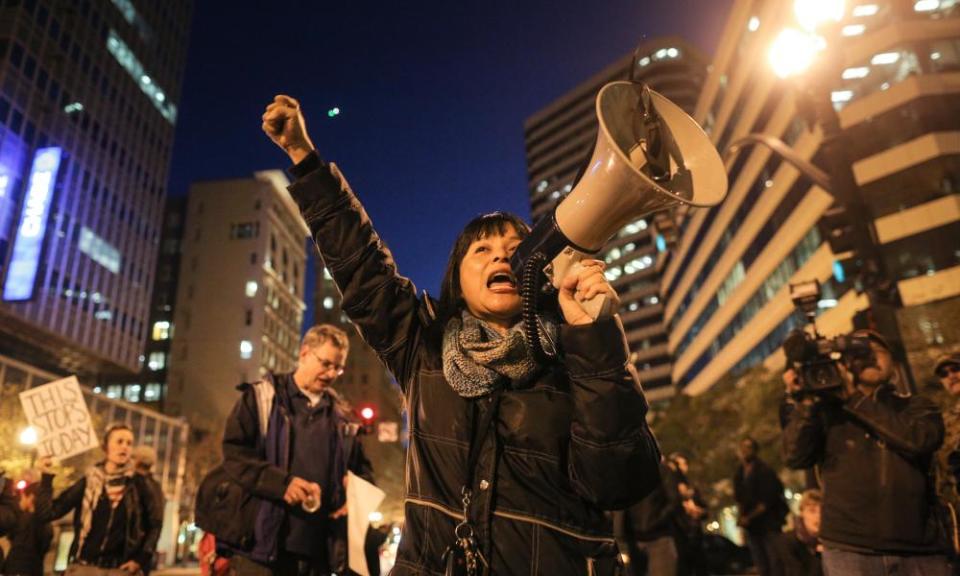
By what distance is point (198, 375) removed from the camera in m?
69.5

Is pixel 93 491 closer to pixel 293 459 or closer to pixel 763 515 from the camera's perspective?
pixel 293 459

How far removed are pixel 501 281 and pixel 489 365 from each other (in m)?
0.35

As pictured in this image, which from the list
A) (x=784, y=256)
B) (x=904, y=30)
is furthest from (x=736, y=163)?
(x=904, y=30)

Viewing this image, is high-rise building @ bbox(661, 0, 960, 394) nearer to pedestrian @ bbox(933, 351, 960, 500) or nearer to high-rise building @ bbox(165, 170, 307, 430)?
pedestrian @ bbox(933, 351, 960, 500)

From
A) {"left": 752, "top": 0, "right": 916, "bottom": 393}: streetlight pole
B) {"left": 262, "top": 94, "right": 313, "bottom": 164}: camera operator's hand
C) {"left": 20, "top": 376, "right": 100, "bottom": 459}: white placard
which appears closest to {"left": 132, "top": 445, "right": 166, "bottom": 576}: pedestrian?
{"left": 20, "top": 376, "right": 100, "bottom": 459}: white placard

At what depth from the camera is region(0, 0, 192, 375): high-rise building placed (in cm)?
4050

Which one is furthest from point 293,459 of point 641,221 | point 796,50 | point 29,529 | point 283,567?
point 641,221

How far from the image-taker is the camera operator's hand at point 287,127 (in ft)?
6.73

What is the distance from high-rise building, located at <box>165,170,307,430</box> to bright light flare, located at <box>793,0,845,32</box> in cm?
6699

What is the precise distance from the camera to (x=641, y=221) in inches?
3187

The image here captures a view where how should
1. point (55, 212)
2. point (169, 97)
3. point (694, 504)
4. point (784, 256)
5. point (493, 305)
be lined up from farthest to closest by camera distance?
point (169, 97), point (55, 212), point (784, 256), point (694, 504), point (493, 305)

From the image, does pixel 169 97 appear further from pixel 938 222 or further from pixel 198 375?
pixel 938 222

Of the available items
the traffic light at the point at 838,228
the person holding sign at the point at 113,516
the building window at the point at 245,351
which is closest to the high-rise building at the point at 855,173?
the traffic light at the point at 838,228

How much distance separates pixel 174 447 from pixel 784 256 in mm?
41185
